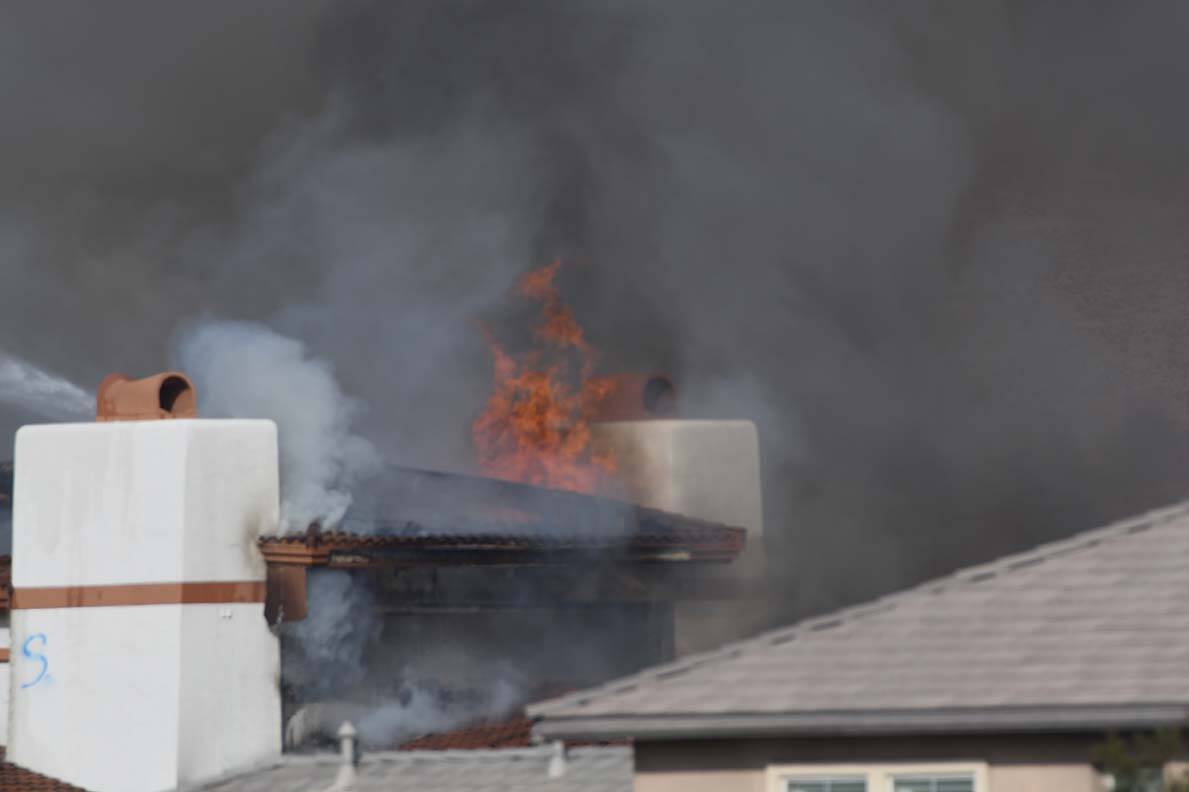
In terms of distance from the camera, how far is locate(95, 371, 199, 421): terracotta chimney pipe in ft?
93.6

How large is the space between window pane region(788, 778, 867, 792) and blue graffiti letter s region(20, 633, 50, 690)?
1580 centimetres

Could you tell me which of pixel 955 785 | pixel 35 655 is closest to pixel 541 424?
pixel 35 655

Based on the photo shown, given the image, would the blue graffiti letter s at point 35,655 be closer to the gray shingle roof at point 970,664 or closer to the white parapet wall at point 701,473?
the white parapet wall at point 701,473

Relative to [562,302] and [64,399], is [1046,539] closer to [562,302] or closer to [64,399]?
[562,302]

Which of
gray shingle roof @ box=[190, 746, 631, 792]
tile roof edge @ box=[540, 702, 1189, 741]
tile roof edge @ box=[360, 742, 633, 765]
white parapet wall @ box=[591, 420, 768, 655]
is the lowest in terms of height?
gray shingle roof @ box=[190, 746, 631, 792]

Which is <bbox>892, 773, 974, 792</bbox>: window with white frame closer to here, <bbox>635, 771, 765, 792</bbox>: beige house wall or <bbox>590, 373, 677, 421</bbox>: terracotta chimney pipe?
<bbox>635, 771, 765, 792</bbox>: beige house wall

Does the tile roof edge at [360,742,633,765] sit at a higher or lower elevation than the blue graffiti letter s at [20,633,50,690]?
lower

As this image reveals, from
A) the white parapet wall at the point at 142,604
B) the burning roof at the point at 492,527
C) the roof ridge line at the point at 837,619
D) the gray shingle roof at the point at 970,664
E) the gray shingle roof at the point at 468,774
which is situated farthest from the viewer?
the burning roof at the point at 492,527

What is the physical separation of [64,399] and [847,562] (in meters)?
17.8

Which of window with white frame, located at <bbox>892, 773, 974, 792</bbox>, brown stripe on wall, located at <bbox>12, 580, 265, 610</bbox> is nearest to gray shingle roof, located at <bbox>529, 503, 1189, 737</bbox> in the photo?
window with white frame, located at <bbox>892, 773, 974, 792</bbox>

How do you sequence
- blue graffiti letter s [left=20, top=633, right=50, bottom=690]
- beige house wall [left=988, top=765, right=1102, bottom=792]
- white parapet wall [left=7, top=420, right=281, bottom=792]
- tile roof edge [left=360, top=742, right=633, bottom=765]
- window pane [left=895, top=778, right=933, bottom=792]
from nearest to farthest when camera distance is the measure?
beige house wall [left=988, top=765, right=1102, bottom=792], window pane [left=895, top=778, right=933, bottom=792], tile roof edge [left=360, top=742, right=633, bottom=765], white parapet wall [left=7, top=420, right=281, bottom=792], blue graffiti letter s [left=20, top=633, right=50, bottom=690]

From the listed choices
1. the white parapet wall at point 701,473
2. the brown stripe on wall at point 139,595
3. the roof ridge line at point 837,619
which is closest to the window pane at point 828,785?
the roof ridge line at point 837,619

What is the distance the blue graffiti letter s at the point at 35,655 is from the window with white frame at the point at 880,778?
51.7 ft

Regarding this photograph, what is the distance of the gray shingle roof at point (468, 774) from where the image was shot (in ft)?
59.7
